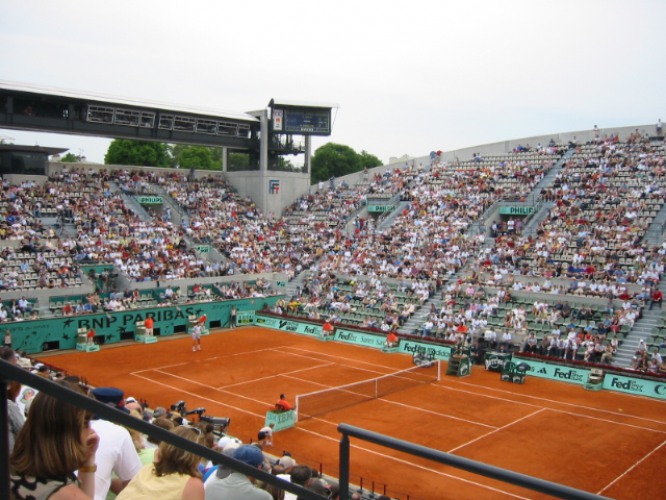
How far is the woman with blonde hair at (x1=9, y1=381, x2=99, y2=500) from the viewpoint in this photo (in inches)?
112

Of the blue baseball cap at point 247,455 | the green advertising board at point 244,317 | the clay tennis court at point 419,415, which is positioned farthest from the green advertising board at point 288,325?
the blue baseball cap at point 247,455

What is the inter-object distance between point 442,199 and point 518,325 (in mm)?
17769

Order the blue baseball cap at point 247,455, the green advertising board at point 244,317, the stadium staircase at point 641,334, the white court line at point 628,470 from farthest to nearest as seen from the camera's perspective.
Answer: the green advertising board at point 244,317 < the stadium staircase at point 641,334 < the white court line at point 628,470 < the blue baseball cap at point 247,455

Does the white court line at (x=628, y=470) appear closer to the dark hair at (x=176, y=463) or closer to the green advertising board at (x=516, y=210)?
the dark hair at (x=176, y=463)

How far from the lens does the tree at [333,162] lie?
3895 inches

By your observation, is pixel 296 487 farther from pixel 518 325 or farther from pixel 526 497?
pixel 518 325

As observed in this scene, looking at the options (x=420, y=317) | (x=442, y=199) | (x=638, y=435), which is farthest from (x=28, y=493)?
(x=442, y=199)

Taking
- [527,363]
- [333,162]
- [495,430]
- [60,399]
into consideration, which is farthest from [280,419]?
[333,162]

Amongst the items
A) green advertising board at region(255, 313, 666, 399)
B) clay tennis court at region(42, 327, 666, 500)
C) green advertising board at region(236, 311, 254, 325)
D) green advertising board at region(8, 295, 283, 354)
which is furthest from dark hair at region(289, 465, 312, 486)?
green advertising board at region(236, 311, 254, 325)

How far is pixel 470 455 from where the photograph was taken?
18.8 meters

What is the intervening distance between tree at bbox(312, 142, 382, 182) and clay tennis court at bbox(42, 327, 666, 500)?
216 feet

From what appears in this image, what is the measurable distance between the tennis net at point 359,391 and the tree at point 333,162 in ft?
231

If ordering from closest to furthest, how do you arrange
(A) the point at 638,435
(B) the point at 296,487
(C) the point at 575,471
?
1. (B) the point at 296,487
2. (C) the point at 575,471
3. (A) the point at 638,435

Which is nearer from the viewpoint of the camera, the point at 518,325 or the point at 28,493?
the point at 28,493
